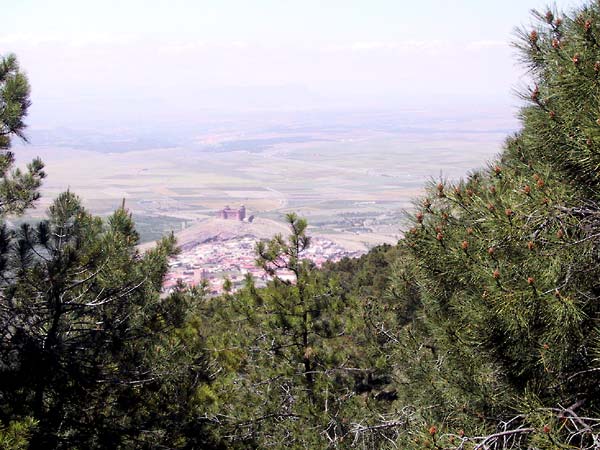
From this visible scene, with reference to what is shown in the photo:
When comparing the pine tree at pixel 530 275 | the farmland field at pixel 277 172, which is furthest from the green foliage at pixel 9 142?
the farmland field at pixel 277 172

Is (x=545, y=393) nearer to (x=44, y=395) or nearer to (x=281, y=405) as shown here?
(x=281, y=405)

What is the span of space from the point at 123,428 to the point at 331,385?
192 centimetres

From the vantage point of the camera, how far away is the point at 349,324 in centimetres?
484

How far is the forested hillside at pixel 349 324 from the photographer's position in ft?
7.43

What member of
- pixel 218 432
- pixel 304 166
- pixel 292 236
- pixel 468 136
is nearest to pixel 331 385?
pixel 218 432

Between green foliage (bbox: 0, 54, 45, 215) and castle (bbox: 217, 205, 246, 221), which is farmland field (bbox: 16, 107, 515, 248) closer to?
castle (bbox: 217, 205, 246, 221)

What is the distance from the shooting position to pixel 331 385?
15.8ft

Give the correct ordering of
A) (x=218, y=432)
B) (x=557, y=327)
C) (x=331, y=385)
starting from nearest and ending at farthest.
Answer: (x=557, y=327)
(x=218, y=432)
(x=331, y=385)

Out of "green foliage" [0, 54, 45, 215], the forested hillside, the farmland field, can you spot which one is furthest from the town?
"green foliage" [0, 54, 45, 215]

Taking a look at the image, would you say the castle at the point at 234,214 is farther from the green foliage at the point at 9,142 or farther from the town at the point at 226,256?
the green foliage at the point at 9,142

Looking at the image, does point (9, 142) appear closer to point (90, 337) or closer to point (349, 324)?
point (90, 337)

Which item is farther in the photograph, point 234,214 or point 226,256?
point 234,214

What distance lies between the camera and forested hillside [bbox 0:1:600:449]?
2266mm

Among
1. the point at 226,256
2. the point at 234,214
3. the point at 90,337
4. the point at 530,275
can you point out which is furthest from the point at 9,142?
the point at 234,214
